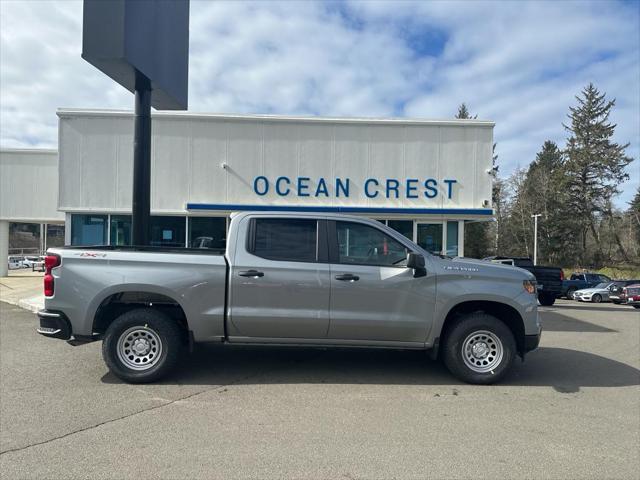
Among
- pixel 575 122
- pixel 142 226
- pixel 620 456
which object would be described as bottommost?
pixel 620 456

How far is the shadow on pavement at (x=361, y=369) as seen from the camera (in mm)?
5730

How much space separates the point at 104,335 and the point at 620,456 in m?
5.41

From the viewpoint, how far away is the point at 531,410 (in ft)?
15.8

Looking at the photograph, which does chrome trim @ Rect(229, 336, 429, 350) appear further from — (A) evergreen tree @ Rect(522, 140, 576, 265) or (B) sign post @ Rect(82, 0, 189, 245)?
(A) evergreen tree @ Rect(522, 140, 576, 265)

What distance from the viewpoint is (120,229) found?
1404 centimetres

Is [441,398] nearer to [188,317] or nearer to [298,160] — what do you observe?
[188,317]

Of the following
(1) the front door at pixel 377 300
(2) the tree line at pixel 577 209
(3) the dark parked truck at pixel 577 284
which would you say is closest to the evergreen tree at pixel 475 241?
(2) the tree line at pixel 577 209

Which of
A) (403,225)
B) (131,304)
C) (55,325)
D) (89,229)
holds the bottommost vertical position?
(55,325)

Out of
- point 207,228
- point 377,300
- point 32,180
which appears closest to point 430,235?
point 207,228

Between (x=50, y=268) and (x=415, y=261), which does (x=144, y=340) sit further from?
(x=415, y=261)

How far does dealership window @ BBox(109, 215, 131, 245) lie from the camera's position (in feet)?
45.6

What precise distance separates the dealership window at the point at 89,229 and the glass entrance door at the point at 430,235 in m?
9.58

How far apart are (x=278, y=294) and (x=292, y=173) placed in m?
8.99

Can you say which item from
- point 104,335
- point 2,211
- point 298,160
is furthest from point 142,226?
point 2,211
